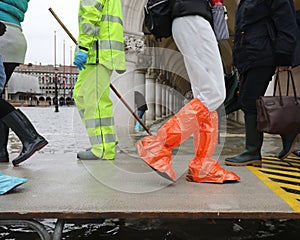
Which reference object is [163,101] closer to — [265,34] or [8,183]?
[265,34]

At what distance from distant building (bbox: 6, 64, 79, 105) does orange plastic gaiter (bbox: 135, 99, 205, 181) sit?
287 feet

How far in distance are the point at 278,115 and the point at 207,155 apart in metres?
1.03

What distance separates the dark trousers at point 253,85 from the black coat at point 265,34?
0.25ft

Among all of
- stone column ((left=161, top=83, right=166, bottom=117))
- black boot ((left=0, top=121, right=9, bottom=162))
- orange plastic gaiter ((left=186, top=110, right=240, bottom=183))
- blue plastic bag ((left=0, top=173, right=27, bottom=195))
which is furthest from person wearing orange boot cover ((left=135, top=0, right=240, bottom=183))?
stone column ((left=161, top=83, right=166, bottom=117))

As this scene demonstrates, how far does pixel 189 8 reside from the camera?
3.20 metres

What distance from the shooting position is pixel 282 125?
3.89 meters

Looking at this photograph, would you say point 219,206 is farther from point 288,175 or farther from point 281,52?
point 281,52

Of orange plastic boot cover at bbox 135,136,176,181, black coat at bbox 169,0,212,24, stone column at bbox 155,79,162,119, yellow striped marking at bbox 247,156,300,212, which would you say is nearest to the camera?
yellow striped marking at bbox 247,156,300,212

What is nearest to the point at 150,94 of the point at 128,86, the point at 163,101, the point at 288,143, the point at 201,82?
the point at 163,101

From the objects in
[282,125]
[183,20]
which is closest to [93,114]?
[183,20]

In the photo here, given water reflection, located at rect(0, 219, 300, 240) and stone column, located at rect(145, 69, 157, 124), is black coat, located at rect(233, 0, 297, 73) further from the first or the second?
stone column, located at rect(145, 69, 157, 124)

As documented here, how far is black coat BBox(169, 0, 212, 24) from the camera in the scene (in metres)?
3.20

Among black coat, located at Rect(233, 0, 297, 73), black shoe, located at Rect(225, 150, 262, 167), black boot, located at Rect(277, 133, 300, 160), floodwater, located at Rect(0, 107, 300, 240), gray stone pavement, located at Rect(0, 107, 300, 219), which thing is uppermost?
black coat, located at Rect(233, 0, 297, 73)

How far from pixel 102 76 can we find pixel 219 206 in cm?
227
